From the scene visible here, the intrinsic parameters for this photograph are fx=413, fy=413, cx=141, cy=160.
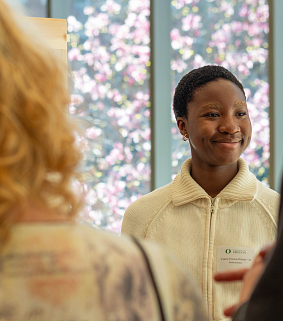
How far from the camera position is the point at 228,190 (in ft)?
5.27

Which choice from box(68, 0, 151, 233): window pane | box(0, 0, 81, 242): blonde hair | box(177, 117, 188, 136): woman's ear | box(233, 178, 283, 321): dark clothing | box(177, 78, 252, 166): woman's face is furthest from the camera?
box(68, 0, 151, 233): window pane

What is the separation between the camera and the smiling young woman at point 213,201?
153cm

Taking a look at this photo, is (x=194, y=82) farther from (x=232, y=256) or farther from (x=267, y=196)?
(x=232, y=256)

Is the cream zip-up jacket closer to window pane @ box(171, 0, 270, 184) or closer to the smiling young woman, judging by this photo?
the smiling young woman

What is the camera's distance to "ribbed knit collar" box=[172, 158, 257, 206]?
1.59 meters

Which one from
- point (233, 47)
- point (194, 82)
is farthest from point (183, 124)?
point (233, 47)

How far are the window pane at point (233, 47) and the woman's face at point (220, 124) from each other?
1877 millimetres

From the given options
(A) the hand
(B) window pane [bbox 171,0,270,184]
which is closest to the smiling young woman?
(A) the hand

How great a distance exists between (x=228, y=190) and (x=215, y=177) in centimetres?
8

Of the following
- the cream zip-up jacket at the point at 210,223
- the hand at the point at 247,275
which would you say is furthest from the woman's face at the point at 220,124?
the hand at the point at 247,275

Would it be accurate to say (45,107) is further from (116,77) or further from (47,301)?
(116,77)

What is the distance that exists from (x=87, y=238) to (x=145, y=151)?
3.03 m

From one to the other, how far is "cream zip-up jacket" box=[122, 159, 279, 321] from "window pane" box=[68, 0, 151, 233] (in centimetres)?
190

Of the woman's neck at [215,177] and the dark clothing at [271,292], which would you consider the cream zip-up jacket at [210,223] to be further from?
the dark clothing at [271,292]
